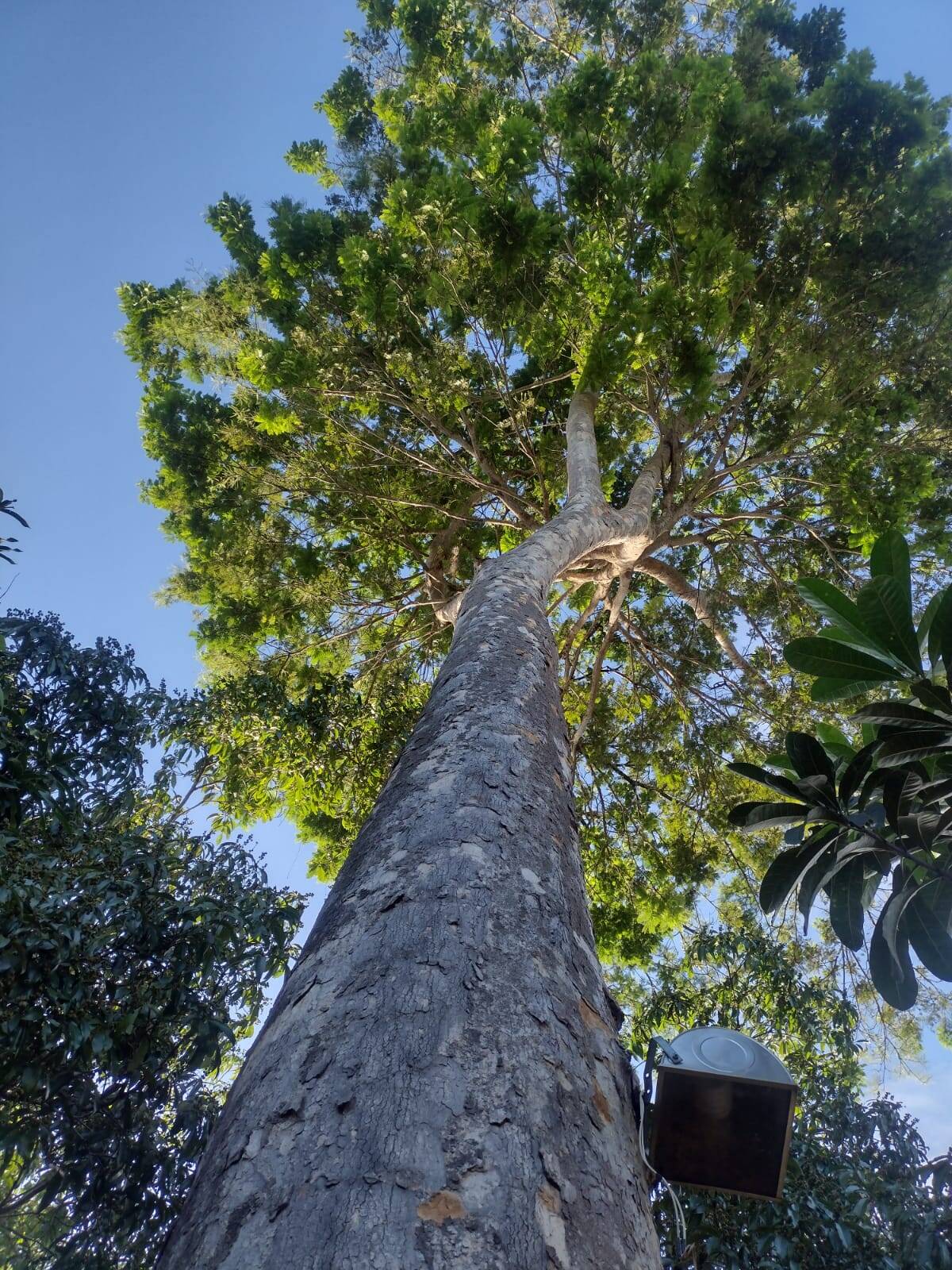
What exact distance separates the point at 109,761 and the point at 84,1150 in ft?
7.05

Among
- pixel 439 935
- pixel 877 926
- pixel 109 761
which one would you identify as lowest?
pixel 439 935

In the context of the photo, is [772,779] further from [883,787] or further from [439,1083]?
[439,1083]

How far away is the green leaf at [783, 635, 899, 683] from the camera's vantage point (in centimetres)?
266

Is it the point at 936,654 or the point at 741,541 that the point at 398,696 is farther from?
the point at 936,654

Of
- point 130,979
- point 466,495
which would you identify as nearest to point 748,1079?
point 130,979

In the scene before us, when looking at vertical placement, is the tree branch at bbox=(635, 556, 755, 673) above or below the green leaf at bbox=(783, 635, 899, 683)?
above

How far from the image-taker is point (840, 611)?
2.76 meters

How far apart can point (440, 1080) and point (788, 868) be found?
2409mm

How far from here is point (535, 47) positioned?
9.76 metres

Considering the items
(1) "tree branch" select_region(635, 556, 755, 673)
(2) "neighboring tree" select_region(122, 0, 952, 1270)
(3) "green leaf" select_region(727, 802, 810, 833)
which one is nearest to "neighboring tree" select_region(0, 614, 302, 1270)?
(2) "neighboring tree" select_region(122, 0, 952, 1270)

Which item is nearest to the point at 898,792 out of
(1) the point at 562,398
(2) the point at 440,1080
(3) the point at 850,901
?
(3) the point at 850,901

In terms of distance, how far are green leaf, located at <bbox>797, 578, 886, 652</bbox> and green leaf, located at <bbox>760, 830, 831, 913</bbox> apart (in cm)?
77

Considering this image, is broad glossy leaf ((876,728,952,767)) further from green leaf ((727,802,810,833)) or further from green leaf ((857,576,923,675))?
green leaf ((727,802,810,833))

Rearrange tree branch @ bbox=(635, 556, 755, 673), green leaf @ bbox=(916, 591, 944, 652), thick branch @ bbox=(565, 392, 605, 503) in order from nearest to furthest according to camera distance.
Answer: green leaf @ bbox=(916, 591, 944, 652) < thick branch @ bbox=(565, 392, 605, 503) < tree branch @ bbox=(635, 556, 755, 673)
